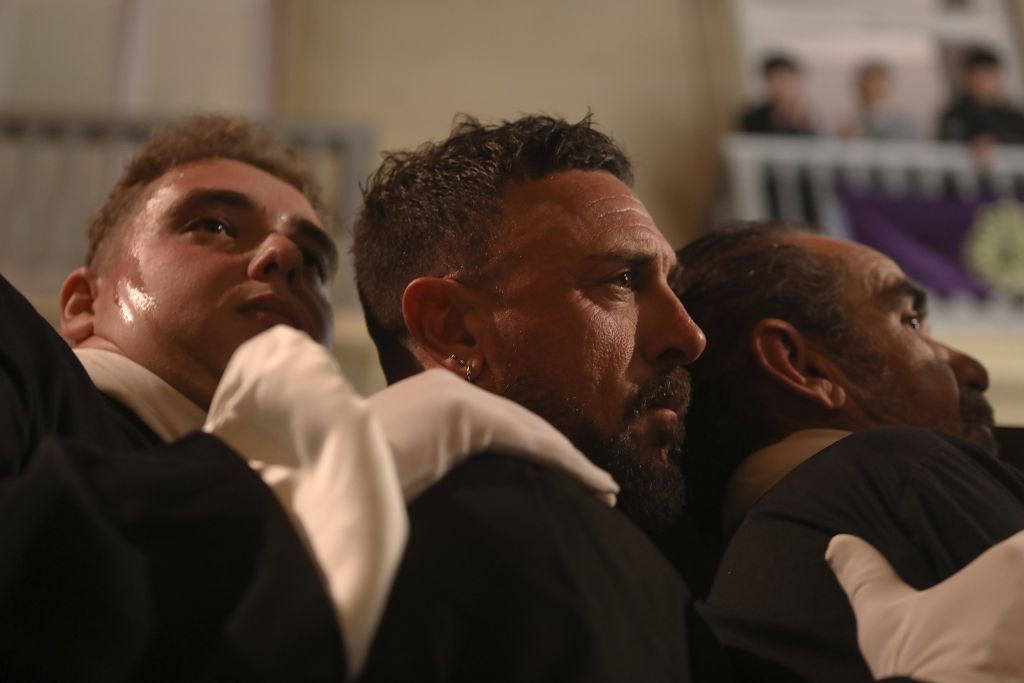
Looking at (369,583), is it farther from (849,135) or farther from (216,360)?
(849,135)

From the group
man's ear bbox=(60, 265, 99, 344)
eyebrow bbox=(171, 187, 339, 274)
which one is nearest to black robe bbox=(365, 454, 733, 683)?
eyebrow bbox=(171, 187, 339, 274)

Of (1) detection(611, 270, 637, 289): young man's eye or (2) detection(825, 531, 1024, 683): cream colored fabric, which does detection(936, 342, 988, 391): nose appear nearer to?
(1) detection(611, 270, 637, 289): young man's eye

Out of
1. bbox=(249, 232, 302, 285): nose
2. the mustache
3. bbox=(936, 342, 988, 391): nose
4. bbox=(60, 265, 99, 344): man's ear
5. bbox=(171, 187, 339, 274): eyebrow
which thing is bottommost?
bbox=(936, 342, 988, 391): nose

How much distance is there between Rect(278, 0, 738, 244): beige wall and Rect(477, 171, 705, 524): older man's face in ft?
13.7

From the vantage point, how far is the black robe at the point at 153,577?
0.64 metres

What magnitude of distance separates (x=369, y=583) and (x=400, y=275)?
33.9 inches

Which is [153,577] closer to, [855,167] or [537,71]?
[855,167]

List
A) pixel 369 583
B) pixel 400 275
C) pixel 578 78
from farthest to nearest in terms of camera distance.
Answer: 1. pixel 578 78
2. pixel 400 275
3. pixel 369 583

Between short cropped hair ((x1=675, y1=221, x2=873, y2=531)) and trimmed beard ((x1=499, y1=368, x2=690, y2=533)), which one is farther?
Answer: short cropped hair ((x1=675, y1=221, x2=873, y2=531))

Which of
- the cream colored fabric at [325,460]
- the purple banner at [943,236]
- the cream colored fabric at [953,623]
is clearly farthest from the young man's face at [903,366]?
the purple banner at [943,236]

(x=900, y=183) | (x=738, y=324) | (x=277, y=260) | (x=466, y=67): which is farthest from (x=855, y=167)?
(x=277, y=260)

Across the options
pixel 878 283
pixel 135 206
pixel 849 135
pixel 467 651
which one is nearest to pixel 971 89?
pixel 849 135

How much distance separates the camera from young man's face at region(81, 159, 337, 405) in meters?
1.54

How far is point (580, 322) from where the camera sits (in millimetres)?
1314
